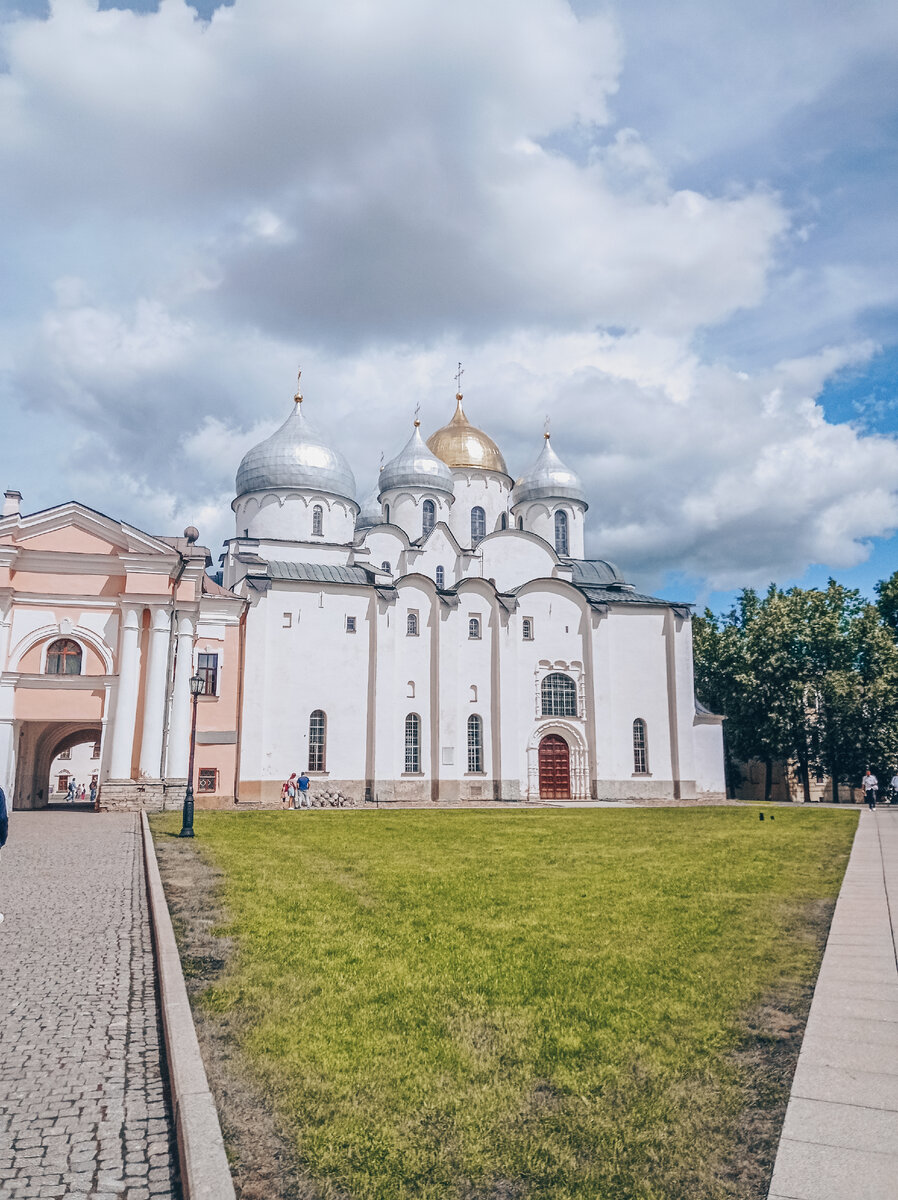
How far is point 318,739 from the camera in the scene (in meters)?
35.3

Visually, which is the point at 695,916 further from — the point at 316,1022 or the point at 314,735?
the point at 314,735

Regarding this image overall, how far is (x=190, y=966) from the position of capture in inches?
299

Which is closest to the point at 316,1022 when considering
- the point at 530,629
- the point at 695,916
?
the point at 695,916

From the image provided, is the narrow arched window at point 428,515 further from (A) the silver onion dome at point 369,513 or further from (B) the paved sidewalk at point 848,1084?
(B) the paved sidewalk at point 848,1084

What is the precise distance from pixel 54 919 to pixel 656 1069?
7.66m

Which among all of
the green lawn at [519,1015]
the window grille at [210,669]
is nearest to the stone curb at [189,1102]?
the green lawn at [519,1015]

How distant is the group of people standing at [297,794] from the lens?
32.7m

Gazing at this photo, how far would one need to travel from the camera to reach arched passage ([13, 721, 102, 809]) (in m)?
28.8

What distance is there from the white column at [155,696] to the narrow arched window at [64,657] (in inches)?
90.0

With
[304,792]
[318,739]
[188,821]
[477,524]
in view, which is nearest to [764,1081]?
[188,821]

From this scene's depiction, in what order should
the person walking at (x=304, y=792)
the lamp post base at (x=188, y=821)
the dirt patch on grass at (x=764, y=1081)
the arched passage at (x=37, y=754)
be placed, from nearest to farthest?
the dirt patch on grass at (x=764, y=1081) → the lamp post base at (x=188, y=821) → the arched passage at (x=37, y=754) → the person walking at (x=304, y=792)

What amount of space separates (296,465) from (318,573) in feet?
20.9

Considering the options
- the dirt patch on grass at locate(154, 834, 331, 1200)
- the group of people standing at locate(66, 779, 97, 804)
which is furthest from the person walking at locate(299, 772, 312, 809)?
the dirt patch on grass at locate(154, 834, 331, 1200)

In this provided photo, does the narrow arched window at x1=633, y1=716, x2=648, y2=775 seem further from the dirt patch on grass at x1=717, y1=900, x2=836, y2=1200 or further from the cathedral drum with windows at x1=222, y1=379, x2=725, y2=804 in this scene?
the dirt patch on grass at x1=717, y1=900, x2=836, y2=1200
